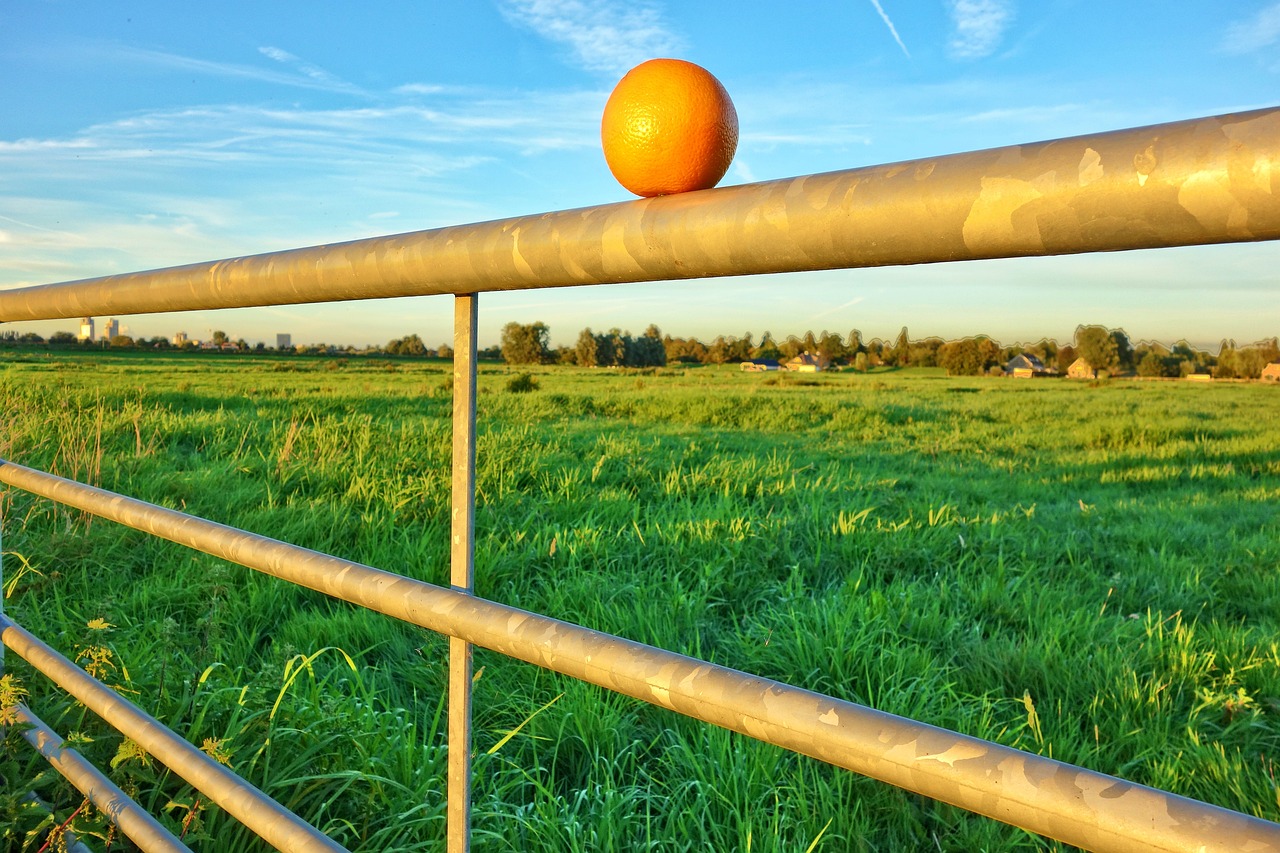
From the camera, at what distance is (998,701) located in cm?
216

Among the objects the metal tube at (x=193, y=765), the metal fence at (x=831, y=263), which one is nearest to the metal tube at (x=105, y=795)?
the metal tube at (x=193, y=765)

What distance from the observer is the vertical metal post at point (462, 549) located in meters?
0.70

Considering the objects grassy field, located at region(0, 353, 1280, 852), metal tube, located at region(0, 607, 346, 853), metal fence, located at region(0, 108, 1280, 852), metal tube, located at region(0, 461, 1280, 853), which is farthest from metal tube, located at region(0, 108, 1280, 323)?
grassy field, located at region(0, 353, 1280, 852)

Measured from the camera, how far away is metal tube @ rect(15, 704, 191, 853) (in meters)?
1.01

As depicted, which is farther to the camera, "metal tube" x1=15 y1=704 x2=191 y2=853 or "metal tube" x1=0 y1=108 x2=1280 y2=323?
"metal tube" x1=15 y1=704 x2=191 y2=853

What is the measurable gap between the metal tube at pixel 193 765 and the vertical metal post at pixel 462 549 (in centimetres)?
13

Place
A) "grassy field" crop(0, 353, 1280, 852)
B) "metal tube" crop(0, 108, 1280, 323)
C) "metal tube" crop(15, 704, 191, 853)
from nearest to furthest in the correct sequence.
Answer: "metal tube" crop(0, 108, 1280, 323)
"metal tube" crop(15, 704, 191, 853)
"grassy field" crop(0, 353, 1280, 852)

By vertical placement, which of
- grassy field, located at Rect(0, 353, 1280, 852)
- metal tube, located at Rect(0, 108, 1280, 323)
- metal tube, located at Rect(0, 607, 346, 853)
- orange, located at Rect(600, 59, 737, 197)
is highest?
orange, located at Rect(600, 59, 737, 197)

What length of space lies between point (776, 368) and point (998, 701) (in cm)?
1056

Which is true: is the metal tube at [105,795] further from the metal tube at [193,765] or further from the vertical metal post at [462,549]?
the vertical metal post at [462,549]

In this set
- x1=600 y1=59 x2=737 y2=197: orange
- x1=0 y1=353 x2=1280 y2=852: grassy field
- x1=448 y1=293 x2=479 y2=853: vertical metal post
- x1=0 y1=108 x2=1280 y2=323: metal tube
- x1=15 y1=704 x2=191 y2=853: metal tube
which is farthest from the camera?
x1=0 y1=353 x2=1280 y2=852: grassy field

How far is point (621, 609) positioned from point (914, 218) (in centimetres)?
233

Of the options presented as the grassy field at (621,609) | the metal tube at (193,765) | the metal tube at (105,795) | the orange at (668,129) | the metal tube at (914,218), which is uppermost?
the orange at (668,129)

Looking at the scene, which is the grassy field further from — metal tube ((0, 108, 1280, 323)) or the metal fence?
metal tube ((0, 108, 1280, 323))
